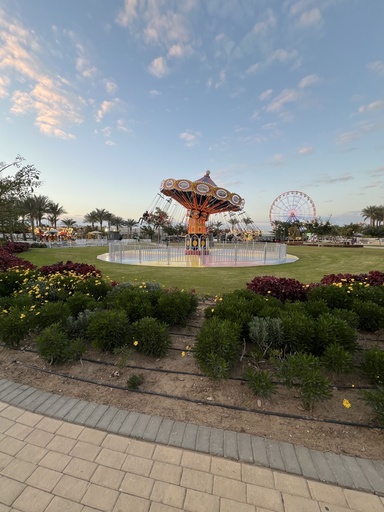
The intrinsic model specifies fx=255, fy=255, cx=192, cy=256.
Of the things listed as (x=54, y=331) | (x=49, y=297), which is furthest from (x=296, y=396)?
(x=49, y=297)

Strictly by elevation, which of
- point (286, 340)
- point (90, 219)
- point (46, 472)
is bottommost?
point (46, 472)

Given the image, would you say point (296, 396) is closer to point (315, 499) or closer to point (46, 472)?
point (315, 499)

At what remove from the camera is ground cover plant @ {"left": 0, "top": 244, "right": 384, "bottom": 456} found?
274cm

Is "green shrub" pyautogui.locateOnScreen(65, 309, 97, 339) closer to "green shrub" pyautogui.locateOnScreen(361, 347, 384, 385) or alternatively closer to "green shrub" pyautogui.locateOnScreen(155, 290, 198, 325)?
"green shrub" pyautogui.locateOnScreen(155, 290, 198, 325)

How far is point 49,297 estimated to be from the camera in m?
5.30

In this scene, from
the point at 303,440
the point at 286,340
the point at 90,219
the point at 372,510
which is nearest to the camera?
the point at 372,510

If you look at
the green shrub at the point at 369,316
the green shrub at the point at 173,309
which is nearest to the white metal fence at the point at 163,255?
the green shrub at the point at 173,309

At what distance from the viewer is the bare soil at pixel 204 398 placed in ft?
7.73

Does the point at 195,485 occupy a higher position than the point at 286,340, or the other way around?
the point at 286,340

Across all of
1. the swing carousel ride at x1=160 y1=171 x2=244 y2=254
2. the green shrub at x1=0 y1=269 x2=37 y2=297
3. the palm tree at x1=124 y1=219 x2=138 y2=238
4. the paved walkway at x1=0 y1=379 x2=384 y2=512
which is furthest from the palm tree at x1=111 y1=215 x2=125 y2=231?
the paved walkway at x1=0 y1=379 x2=384 y2=512

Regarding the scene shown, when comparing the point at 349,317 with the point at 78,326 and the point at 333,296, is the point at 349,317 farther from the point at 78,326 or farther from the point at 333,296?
the point at 78,326

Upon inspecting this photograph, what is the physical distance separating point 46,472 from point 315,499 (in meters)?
2.01

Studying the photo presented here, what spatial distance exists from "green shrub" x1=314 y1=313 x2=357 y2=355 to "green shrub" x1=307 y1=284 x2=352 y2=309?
1470 mm

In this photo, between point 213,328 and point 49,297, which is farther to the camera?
point 49,297
